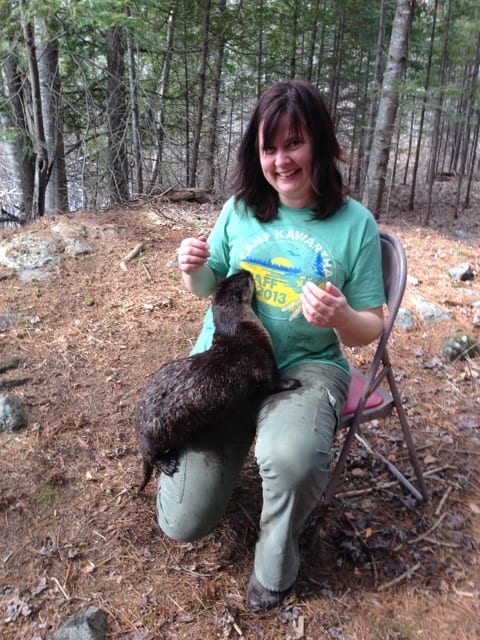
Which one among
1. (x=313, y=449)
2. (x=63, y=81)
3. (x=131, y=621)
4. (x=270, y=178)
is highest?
Answer: (x=63, y=81)

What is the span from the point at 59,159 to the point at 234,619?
8189mm

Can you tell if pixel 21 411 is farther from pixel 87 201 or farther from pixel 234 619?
pixel 87 201

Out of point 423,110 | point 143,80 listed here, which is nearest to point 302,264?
point 143,80

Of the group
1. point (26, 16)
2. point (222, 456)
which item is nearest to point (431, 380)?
point (222, 456)

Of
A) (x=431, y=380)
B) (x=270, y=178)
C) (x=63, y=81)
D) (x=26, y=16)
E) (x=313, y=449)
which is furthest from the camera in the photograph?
(x=63, y=81)

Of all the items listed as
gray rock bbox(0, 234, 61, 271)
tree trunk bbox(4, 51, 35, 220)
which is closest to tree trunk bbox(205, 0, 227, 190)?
tree trunk bbox(4, 51, 35, 220)

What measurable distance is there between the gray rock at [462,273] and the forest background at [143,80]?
195 cm

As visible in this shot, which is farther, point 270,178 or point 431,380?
point 431,380

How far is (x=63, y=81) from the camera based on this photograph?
287 inches

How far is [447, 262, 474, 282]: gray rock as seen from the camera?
5586 millimetres

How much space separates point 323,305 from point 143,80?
692 centimetres

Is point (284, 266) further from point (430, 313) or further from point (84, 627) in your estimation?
point (430, 313)

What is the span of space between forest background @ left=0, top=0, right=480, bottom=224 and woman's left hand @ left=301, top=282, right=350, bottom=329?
1.05m

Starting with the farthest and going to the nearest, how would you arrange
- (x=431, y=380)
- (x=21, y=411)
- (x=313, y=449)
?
1. (x=431, y=380)
2. (x=21, y=411)
3. (x=313, y=449)
